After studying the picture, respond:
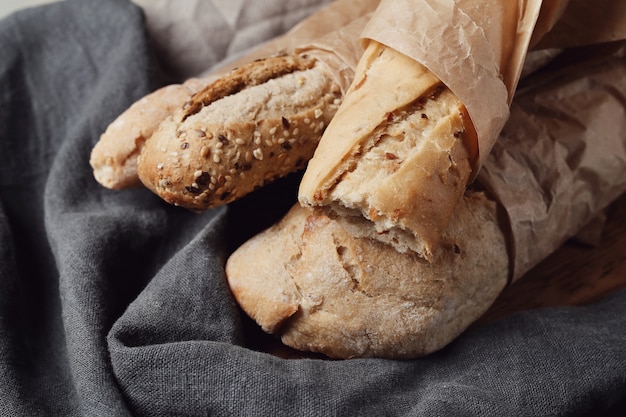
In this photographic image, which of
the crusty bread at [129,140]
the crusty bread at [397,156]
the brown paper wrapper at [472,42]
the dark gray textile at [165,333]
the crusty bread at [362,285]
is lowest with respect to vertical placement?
the dark gray textile at [165,333]

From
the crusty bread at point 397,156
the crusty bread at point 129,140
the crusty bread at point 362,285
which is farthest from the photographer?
the crusty bread at point 129,140

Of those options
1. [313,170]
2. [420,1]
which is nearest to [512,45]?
[420,1]

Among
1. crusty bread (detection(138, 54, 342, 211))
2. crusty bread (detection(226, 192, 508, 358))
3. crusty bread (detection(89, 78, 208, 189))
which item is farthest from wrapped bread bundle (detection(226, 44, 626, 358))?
crusty bread (detection(89, 78, 208, 189))

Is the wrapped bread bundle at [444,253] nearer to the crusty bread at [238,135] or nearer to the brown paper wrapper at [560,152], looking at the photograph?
the brown paper wrapper at [560,152]

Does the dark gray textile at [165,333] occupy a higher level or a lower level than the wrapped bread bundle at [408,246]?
lower

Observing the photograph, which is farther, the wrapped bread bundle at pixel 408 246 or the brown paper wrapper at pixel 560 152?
the brown paper wrapper at pixel 560 152

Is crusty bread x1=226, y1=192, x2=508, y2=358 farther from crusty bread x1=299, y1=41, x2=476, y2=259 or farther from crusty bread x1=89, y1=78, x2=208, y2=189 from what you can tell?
crusty bread x1=89, y1=78, x2=208, y2=189

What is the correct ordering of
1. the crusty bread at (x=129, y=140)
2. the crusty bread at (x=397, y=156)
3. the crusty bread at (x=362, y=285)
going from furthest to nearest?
the crusty bread at (x=129, y=140), the crusty bread at (x=362, y=285), the crusty bread at (x=397, y=156)

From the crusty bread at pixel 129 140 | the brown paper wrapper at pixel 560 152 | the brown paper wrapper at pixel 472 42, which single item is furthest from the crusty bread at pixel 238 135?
the brown paper wrapper at pixel 560 152
